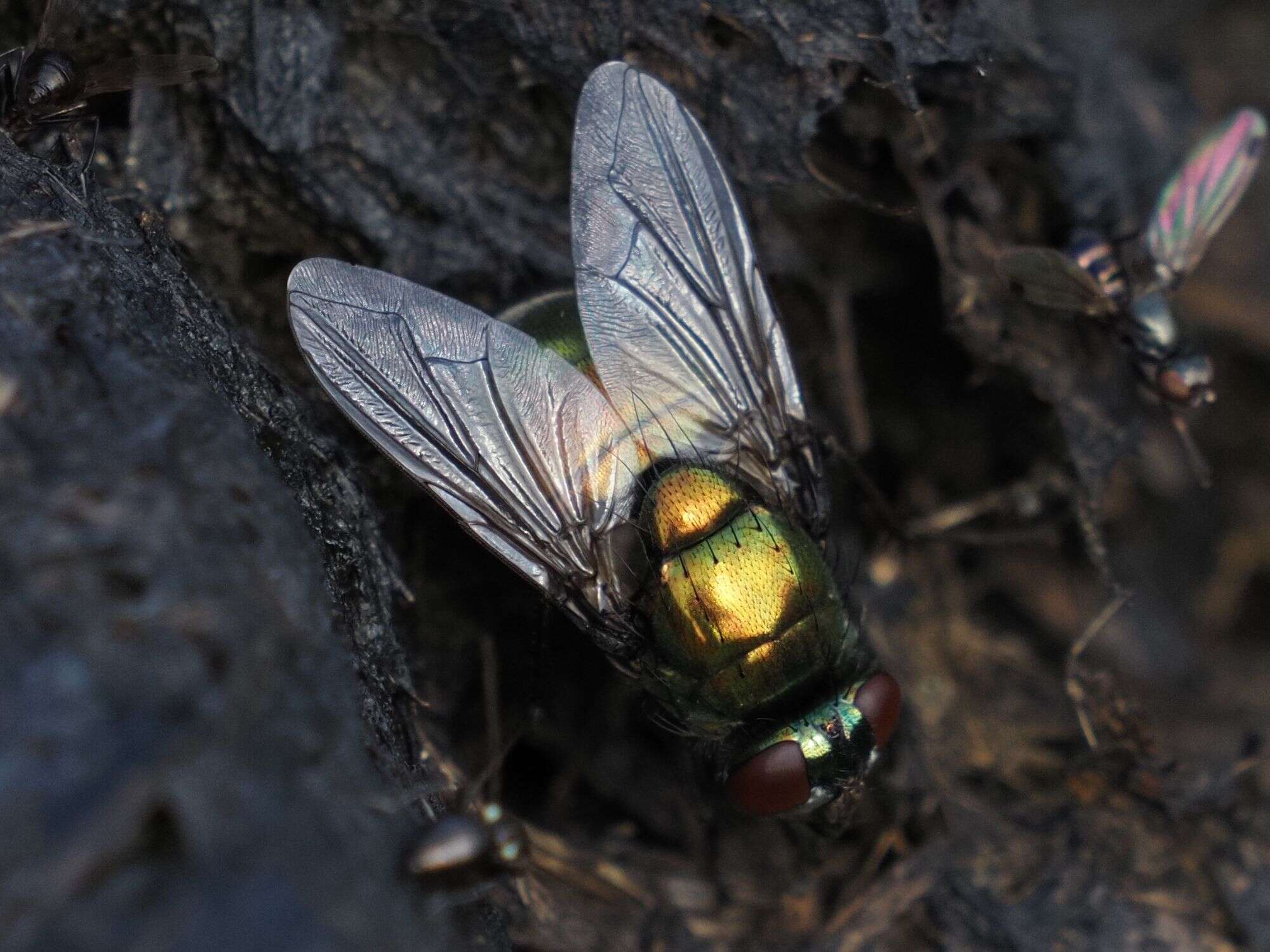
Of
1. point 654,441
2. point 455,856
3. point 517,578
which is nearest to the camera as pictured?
point 455,856

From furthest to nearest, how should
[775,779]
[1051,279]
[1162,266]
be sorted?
[1162,266] < [1051,279] < [775,779]

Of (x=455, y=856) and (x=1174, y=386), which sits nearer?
(x=455, y=856)

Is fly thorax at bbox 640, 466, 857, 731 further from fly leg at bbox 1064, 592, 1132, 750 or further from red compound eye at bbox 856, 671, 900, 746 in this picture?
fly leg at bbox 1064, 592, 1132, 750

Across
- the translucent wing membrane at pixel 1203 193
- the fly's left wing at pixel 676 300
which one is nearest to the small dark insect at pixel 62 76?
the fly's left wing at pixel 676 300

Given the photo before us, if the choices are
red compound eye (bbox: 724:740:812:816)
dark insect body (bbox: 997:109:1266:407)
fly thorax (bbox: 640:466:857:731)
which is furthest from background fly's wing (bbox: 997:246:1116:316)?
red compound eye (bbox: 724:740:812:816)

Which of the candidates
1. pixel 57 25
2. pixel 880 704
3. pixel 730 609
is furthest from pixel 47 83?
pixel 880 704

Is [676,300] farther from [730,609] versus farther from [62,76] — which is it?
[62,76]
